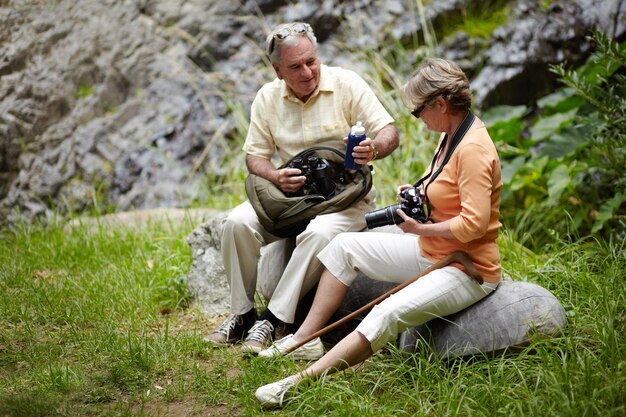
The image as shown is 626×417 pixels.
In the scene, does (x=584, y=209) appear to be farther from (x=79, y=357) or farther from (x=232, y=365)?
(x=79, y=357)

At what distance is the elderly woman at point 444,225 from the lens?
121 inches

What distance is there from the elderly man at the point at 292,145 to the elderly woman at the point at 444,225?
23.5 inches

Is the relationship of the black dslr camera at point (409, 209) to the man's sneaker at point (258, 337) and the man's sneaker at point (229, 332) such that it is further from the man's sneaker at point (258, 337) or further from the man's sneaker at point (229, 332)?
the man's sneaker at point (229, 332)

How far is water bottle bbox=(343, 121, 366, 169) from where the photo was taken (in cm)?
357

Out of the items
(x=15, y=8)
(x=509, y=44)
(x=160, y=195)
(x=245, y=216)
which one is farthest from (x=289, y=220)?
(x=15, y=8)

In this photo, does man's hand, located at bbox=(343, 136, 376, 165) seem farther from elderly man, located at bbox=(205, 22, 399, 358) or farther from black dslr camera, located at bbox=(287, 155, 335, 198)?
black dslr camera, located at bbox=(287, 155, 335, 198)

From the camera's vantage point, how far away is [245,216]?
3986 mm

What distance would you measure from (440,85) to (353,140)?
618mm

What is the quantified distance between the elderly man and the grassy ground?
30 centimetres

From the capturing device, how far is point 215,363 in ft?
12.2

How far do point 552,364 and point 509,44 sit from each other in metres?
4.62

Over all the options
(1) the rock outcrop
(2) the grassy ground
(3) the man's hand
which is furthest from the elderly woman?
(1) the rock outcrop

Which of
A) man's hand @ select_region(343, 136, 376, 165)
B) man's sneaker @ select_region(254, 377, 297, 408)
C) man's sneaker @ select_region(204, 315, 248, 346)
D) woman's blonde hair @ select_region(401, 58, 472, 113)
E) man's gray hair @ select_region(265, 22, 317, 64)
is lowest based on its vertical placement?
man's sneaker @ select_region(204, 315, 248, 346)

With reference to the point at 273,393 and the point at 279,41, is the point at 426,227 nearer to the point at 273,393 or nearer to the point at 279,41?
the point at 273,393
